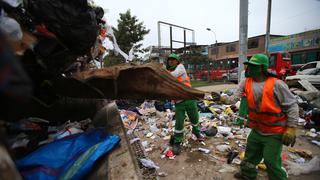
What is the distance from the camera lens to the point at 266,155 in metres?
2.56

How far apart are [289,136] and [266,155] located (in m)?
0.34

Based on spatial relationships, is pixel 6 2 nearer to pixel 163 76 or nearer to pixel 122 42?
pixel 163 76

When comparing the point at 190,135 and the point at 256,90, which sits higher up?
the point at 256,90

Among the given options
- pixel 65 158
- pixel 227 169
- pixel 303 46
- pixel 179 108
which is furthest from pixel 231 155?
pixel 303 46

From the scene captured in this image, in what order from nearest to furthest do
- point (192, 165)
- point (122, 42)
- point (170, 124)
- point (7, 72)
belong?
point (7, 72) → point (192, 165) → point (170, 124) → point (122, 42)

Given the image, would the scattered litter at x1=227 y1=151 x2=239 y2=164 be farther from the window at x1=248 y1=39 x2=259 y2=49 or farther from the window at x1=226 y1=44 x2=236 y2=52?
the window at x1=226 y1=44 x2=236 y2=52

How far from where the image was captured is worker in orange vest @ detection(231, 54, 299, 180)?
2.47 meters

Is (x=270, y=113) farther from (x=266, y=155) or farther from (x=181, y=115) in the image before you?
(x=181, y=115)

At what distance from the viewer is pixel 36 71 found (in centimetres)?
141

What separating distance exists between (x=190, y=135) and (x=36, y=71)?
390cm

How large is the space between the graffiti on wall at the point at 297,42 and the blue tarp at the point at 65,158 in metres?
26.4

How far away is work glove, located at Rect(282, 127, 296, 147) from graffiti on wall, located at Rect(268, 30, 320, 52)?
24.6 metres

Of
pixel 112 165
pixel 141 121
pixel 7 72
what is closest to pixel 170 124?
pixel 141 121

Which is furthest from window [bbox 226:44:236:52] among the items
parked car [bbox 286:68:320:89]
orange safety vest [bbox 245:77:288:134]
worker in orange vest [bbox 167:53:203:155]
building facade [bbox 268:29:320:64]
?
orange safety vest [bbox 245:77:288:134]
